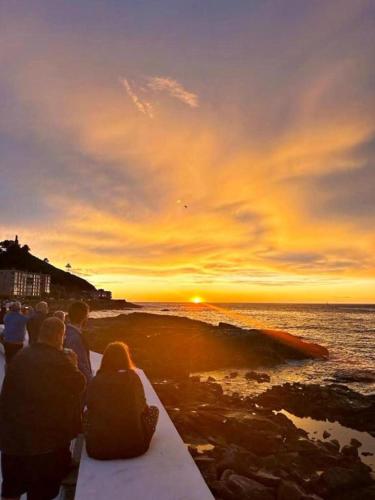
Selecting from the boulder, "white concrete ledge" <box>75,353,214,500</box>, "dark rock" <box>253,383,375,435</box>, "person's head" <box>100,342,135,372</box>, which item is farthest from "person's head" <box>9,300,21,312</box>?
"dark rock" <box>253,383,375,435</box>

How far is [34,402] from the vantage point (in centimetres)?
377

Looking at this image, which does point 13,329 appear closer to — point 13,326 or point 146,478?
point 13,326

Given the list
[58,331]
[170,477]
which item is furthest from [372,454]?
[58,331]

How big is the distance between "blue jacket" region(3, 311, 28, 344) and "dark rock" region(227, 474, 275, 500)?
21.1ft

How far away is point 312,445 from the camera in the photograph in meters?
10.5

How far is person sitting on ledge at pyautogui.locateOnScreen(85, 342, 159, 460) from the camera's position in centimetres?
466

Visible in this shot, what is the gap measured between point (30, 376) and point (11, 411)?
0.37 meters

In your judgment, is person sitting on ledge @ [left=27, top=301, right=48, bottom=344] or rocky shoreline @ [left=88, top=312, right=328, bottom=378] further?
rocky shoreline @ [left=88, top=312, right=328, bottom=378]

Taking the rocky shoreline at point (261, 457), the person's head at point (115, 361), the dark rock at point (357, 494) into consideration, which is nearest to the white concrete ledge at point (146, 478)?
the person's head at point (115, 361)

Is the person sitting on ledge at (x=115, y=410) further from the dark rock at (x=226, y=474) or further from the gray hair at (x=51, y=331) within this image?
the dark rock at (x=226, y=474)

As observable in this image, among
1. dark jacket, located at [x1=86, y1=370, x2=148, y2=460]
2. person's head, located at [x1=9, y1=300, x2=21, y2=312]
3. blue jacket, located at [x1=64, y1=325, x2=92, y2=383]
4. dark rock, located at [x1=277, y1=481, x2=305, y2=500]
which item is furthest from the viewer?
person's head, located at [x1=9, y1=300, x2=21, y2=312]

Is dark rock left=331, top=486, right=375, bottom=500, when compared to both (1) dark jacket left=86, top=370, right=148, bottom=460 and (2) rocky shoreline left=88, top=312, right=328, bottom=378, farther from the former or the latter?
(2) rocky shoreline left=88, top=312, right=328, bottom=378

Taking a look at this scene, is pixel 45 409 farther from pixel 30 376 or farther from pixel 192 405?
pixel 192 405

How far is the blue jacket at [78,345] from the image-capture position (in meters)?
6.10
